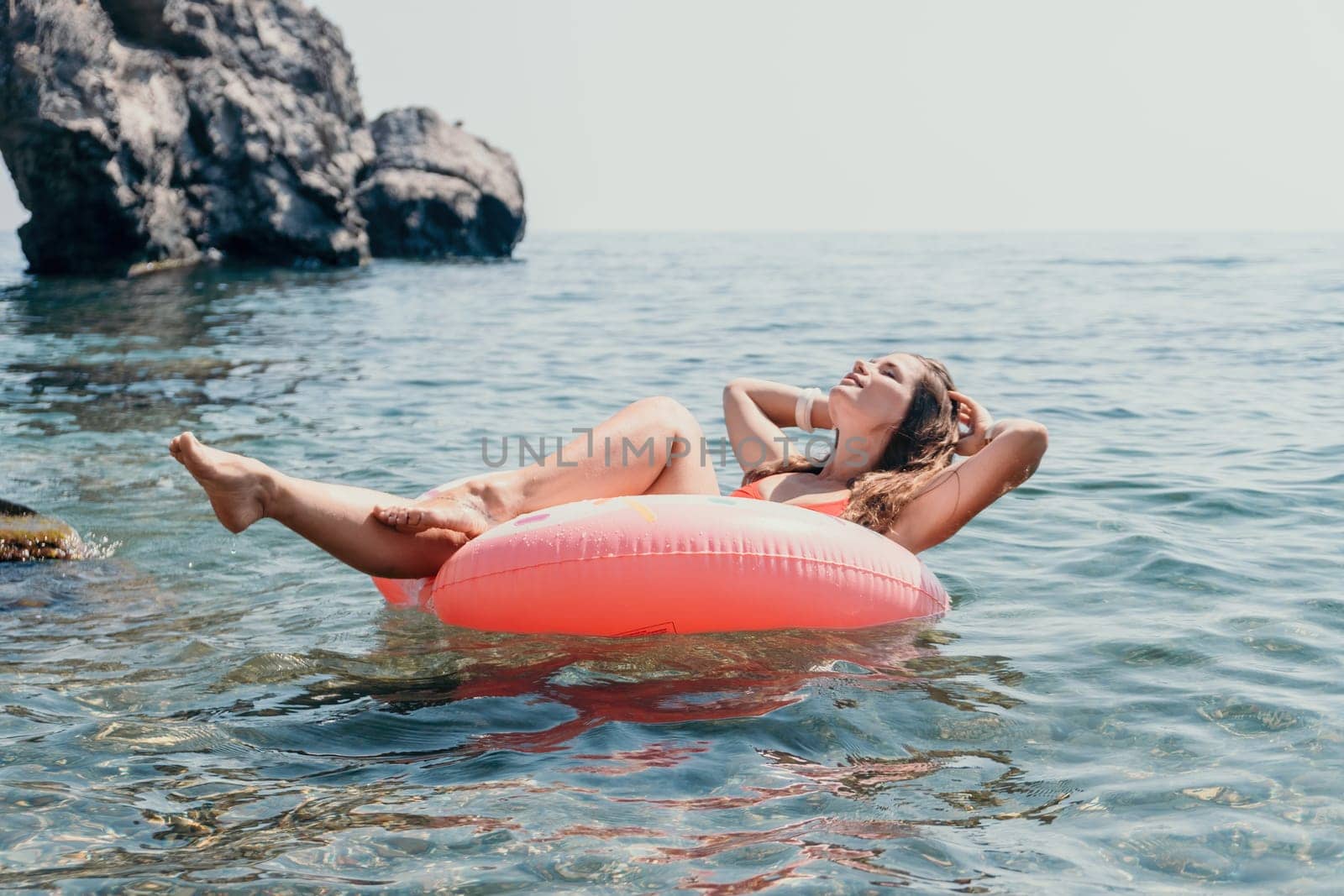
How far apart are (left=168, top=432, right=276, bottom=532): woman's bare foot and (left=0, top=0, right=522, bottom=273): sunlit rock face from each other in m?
23.0

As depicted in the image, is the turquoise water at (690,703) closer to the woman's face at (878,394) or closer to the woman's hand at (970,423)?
the woman's hand at (970,423)

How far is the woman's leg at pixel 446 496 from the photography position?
408 cm

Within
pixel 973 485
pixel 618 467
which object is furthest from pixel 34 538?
pixel 973 485

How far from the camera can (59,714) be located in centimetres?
385

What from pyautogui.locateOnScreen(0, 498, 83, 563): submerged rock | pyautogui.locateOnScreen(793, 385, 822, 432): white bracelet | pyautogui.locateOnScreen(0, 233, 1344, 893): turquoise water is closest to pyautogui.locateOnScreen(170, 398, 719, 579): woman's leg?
pyautogui.locateOnScreen(0, 233, 1344, 893): turquoise water

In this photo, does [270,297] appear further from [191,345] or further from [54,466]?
[54,466]

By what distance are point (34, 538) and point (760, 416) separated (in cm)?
342

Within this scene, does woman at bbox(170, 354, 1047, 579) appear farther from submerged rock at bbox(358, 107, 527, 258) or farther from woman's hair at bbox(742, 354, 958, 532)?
submerged rock at bbox(358, 107, 527, 258)

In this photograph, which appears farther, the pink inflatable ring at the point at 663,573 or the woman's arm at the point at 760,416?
the woman's arm at the point at 760,416

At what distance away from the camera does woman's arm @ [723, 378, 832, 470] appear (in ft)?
19.0

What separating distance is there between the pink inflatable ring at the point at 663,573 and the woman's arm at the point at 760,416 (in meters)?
1.33

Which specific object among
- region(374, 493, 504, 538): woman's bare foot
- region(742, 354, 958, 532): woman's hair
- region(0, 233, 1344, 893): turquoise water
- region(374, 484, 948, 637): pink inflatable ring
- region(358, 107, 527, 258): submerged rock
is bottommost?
region(0, 233, 1344, 893): turquoise water

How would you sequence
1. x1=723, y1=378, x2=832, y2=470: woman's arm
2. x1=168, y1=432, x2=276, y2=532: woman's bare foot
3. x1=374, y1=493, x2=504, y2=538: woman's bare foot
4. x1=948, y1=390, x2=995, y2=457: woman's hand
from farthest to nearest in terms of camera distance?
x1=723, y1=378, x2=832, y2=470: woman's arm < x1=948, y1=390, x2=995, y2=457: woman's hand < x1=374, y1=493, x2=504, y2=538: woman's bare foot < x1=168, y1=432, x2=276, y2=532: woman's bare foot

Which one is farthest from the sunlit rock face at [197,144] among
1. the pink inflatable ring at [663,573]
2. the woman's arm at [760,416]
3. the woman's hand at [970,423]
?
the pink inflatable ring at [663,573]
